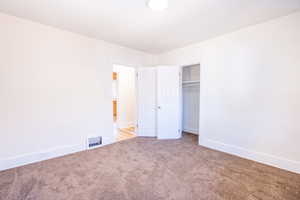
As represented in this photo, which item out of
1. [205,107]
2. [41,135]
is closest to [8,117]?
[41,135]

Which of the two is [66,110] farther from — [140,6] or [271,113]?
[271,113]

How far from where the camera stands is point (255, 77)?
251cm

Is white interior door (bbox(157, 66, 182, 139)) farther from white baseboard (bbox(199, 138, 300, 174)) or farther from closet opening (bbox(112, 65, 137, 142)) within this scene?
closet opening (bbox(112, 65, 137, 142))

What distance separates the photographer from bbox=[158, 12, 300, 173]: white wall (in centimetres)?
218

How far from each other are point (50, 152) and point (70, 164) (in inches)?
22.0

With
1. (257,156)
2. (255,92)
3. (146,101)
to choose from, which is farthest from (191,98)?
(257,156)

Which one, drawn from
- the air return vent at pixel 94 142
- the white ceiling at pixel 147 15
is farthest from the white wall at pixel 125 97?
the white ceiling at pixel 147 15

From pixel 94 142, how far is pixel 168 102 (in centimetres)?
210

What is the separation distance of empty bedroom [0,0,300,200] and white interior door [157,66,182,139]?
45 centimetres

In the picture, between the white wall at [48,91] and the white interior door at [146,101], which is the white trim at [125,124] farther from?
the white wall at [48,91]

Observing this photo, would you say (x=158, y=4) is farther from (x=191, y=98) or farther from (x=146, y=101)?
(x=191, y=98)

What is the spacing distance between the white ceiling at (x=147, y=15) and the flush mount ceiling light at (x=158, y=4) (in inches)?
3.1

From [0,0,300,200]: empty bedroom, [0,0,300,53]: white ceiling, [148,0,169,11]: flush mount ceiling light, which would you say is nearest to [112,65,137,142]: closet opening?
[0,0,300,200]: empty bedroom

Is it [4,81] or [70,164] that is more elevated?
[4,81]
